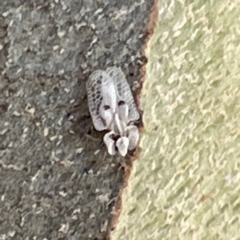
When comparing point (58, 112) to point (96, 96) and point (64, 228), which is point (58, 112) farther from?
point (64, 228)

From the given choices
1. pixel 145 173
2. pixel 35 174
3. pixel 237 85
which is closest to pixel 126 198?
pixel 145 173

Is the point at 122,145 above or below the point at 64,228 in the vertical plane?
above

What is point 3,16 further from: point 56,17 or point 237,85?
point 237,85

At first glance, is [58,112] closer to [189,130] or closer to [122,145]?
[122,145]

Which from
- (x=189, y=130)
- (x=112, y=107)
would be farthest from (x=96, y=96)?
(x=189, y=130)

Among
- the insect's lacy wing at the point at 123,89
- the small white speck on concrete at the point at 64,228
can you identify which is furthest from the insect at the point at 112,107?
the small white speck on concrete at the point at 64,228
